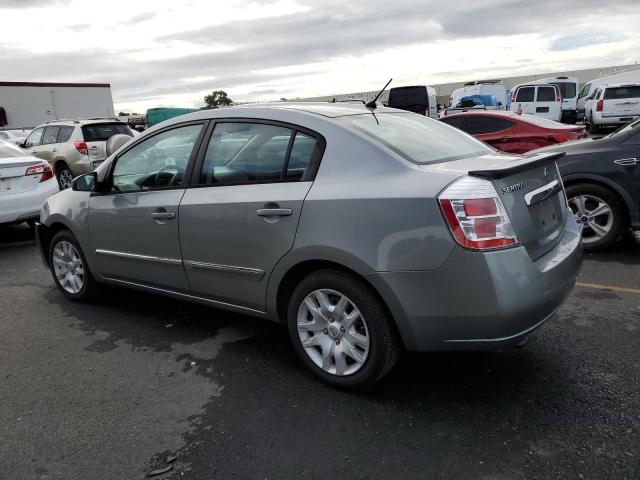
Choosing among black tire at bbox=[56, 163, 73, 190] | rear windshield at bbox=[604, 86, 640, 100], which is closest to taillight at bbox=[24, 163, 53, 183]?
black tire at bbox=[56, 163, 73, 190]

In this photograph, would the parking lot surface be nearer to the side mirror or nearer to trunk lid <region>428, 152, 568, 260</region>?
trunk lid <region>428, 152, 568, 260</region>

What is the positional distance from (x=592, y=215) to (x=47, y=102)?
38222mm

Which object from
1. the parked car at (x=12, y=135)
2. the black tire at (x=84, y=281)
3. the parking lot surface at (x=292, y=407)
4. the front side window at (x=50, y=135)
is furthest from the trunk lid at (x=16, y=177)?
the parked car at (x=12, y=135)

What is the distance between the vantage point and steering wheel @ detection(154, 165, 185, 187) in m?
3.88

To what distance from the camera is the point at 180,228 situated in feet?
12.4

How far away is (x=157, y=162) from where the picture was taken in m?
4.12

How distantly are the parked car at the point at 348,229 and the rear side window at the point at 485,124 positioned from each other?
6.24 meters

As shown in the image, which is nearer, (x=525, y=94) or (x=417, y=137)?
(x=417, y=137)

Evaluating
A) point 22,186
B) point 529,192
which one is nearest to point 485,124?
point 529,192

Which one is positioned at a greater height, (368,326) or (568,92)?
(568,92)

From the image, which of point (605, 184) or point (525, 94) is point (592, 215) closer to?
point (605, 184)

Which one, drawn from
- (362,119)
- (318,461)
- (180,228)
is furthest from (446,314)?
(180,228)

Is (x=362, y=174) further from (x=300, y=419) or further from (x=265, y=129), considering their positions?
(x=300, y=419)

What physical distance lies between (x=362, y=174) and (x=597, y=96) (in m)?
19.0
